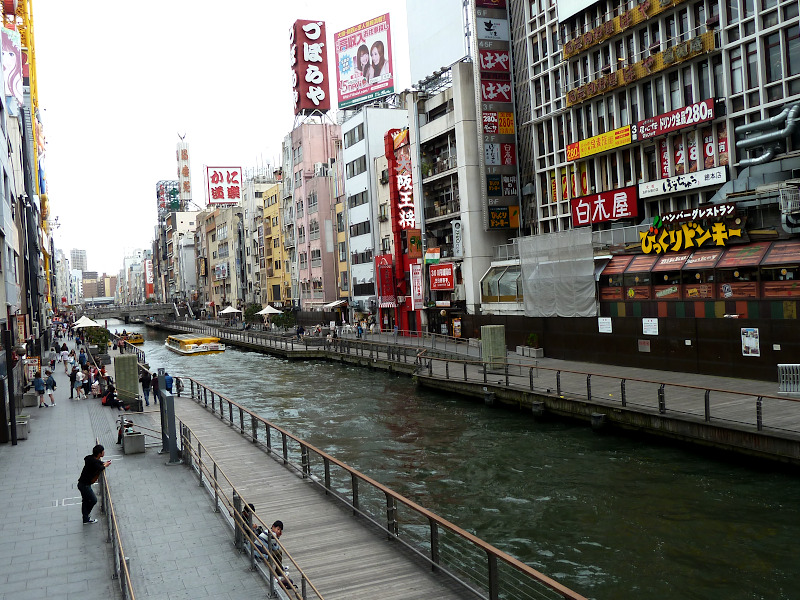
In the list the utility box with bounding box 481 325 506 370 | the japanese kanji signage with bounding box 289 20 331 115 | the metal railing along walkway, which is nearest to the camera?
the metal railing along walkway

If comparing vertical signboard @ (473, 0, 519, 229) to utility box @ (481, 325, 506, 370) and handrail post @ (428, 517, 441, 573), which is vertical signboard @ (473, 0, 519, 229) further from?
handrail post @ (428, 517, 441, 573)

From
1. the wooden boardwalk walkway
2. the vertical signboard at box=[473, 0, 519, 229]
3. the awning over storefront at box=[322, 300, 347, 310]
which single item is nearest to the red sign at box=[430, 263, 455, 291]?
the vertical signboard at box=[473, 0, 519, 229]

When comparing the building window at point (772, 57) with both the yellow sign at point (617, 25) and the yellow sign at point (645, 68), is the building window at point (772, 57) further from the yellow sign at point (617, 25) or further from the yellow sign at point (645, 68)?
the yellow sign at point (617, 25)

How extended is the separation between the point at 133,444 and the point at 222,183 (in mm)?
145984

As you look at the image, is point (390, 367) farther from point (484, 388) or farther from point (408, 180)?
point (408, 180)

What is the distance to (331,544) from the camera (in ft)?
42.7

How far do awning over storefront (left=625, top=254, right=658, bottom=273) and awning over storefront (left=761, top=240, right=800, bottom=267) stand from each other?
6.48m

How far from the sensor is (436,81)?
57750mm

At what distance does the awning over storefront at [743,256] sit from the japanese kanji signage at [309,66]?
236 ft

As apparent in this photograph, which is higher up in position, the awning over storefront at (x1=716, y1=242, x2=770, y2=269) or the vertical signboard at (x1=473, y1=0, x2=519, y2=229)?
the vertical signboard at (x1=473, y1=0, x2=519, y2=229)

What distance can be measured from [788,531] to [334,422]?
19381 mm

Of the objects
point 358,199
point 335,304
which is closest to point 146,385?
point 358,199

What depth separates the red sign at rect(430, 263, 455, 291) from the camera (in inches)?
2158

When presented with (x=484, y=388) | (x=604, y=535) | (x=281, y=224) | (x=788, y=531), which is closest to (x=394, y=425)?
(x=484, y=388)
